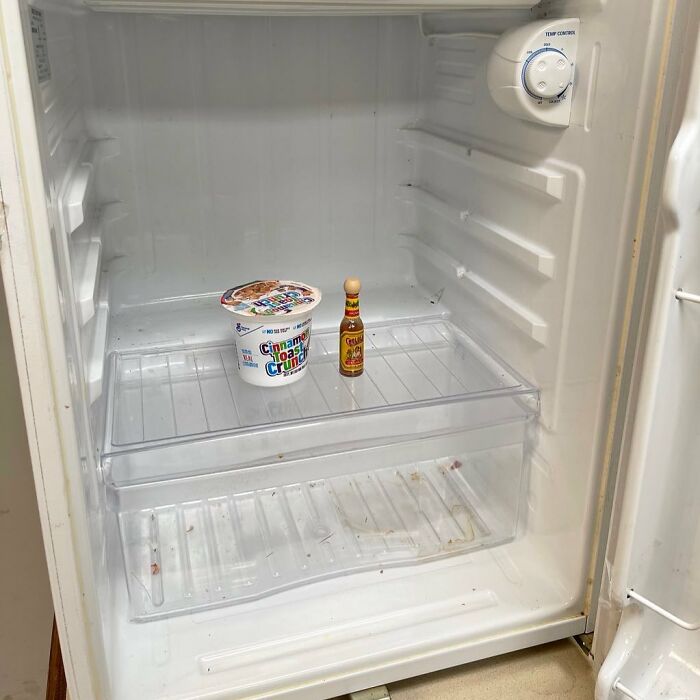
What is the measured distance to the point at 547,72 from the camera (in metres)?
0.96

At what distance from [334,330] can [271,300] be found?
0.26m

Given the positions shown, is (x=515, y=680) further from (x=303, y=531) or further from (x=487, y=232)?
(x=487, y=232)

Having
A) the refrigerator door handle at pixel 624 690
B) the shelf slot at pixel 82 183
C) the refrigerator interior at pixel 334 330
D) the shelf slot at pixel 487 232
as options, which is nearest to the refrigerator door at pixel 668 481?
the refrigerator door handle at pixel 624 690

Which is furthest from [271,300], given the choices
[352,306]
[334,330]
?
[334,330]

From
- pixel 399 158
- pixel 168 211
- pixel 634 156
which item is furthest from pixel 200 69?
pixel 634 156

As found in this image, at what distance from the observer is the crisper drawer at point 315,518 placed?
1193 millimetres

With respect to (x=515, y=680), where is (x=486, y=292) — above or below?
above

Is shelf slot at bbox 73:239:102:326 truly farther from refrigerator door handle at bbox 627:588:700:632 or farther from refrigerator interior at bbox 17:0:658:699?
refrigerator door handle at bbox 627:588:700:632

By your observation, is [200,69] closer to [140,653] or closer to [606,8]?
[606,8]

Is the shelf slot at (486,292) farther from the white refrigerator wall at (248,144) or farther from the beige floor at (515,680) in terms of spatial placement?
the beige floor at (515,680)

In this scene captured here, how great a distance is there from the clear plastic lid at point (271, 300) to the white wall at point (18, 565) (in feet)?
1.41

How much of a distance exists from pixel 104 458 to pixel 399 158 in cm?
95

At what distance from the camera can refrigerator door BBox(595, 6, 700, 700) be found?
76 cm

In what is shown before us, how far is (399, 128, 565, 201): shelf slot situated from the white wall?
878mm
